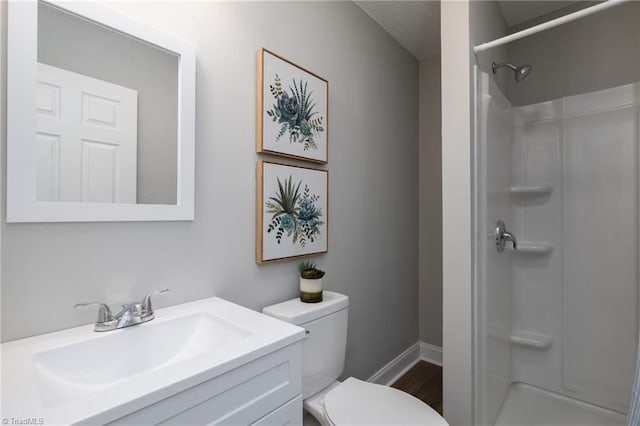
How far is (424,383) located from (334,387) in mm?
1152

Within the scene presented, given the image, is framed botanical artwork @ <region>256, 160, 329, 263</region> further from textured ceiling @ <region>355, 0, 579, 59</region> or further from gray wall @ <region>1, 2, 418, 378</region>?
textured ceiling @ <region>355, 0, 579, 59</region>

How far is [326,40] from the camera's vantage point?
174 centimetres

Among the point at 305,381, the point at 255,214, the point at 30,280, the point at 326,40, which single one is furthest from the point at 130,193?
the point at 326,40

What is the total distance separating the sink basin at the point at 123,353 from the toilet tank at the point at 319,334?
0.32 meters

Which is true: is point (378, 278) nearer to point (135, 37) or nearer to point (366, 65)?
point (366, 65)

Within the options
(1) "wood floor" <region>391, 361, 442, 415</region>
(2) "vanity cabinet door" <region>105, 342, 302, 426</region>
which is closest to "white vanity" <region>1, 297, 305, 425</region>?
(2) "vanity cabinet door" <region>105, 342, 302, 426</region>

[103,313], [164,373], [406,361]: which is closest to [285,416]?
[164,373]

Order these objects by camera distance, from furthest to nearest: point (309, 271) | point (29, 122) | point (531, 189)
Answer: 1. point (531, 189)
2. point (309, 271)
3. point (29, 122)

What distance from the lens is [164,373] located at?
2.20 feet

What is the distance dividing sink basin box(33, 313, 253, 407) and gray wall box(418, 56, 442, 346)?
192 centimetres

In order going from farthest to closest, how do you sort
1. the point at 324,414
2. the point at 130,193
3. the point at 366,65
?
the point at 366,65, the point at 324,414, the point at 130,193

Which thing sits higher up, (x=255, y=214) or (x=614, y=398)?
(x=255, y=214)

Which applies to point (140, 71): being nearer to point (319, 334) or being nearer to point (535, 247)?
point (319, 334)

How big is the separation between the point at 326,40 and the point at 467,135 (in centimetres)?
89
